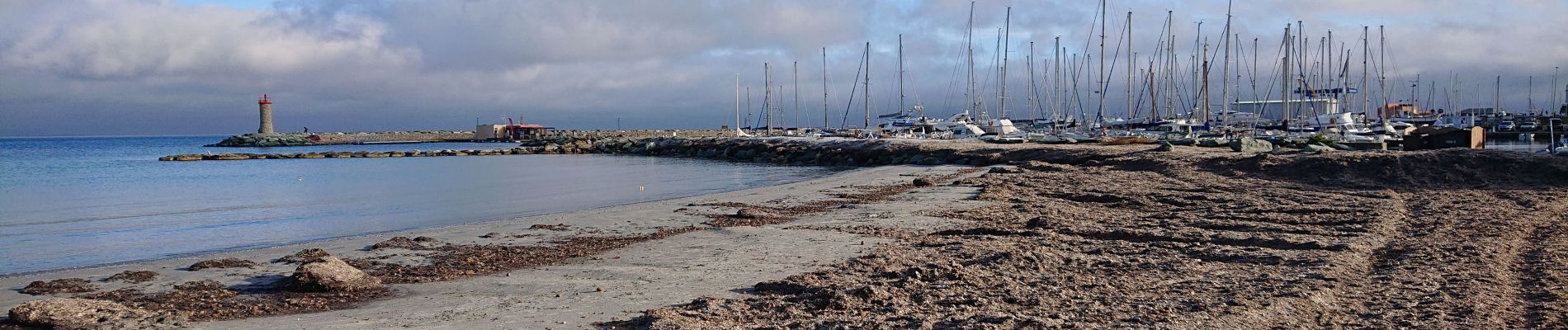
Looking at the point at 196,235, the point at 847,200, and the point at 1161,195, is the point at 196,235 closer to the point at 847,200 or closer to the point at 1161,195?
the point at 847,200

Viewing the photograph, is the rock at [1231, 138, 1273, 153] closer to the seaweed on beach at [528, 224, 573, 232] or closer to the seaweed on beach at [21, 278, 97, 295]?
the seaweed on beach at [528, 224, 573, 232]

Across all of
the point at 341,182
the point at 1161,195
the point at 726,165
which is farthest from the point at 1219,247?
the point at 726,165

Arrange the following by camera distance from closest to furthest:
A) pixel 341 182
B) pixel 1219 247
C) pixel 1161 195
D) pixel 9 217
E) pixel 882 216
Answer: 1. pixel 1219 247
2. pixel 882 216
3. pixel 1161 195
4. pixel 9 217
5. pixel 341 182

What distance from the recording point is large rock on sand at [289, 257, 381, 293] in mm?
8250

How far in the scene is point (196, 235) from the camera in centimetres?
1559

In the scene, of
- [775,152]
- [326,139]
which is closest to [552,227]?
[775,152]

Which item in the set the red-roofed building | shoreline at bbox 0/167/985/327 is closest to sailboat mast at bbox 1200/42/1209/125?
shoreline at bbox 0/167/985/327

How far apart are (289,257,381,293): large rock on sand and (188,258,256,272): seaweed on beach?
2.07m

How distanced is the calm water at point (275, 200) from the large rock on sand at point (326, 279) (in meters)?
5.27

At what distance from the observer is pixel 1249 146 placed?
29.5 m

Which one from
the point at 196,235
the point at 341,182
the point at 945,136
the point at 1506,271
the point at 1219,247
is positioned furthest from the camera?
the point at 945,136

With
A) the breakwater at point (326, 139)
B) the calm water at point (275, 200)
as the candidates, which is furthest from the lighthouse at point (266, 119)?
the calm water at point (275, 200)

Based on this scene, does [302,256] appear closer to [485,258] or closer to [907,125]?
[485,258]

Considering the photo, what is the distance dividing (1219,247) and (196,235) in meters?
14.8
